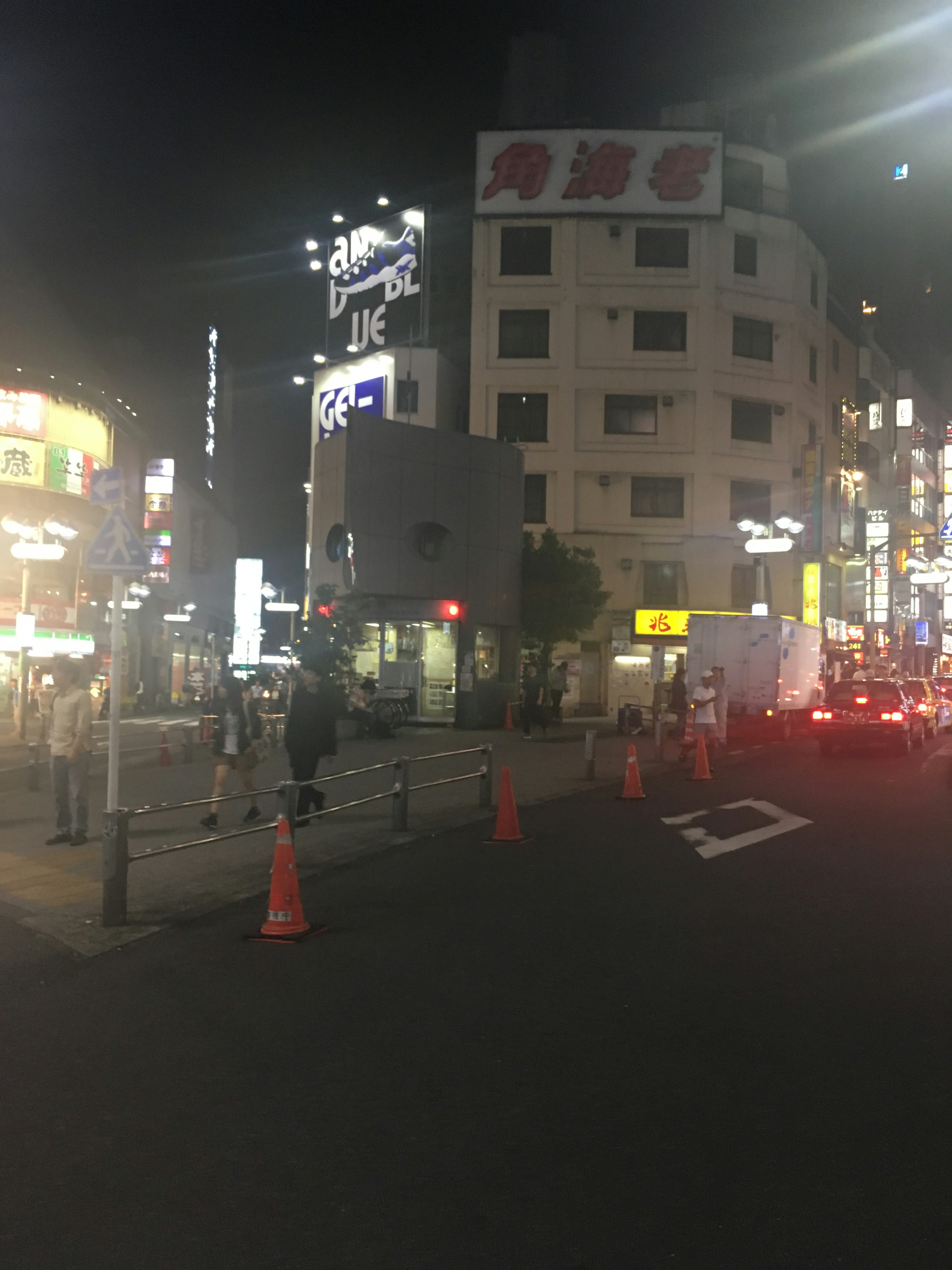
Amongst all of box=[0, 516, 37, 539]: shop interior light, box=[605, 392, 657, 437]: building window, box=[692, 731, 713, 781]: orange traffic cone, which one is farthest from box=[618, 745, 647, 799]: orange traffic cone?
box=[605, 392, 657, 437]: building window

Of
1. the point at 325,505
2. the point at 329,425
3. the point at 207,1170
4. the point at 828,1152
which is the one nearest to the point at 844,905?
the point at 828,1152

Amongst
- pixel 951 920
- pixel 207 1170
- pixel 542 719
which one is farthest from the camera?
pixel 542 719

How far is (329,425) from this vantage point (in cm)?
5262

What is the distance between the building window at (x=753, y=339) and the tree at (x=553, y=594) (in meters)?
12.3

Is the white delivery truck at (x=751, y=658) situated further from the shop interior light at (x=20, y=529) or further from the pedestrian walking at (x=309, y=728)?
the pedestrian walking at (x=309, y=728)

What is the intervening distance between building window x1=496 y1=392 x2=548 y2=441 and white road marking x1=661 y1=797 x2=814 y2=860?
3247cm

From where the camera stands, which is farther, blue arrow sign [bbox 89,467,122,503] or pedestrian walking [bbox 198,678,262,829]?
pedestrian walking [bbox 198,678,262,829]

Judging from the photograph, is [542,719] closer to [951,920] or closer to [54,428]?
[951,920]

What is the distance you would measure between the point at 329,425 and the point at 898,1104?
49.7 m

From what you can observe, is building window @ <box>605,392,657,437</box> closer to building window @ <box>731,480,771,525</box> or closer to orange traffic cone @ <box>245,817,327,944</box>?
building window @ <box>731,480,771,525</box>

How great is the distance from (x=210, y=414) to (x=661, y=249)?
6639cm

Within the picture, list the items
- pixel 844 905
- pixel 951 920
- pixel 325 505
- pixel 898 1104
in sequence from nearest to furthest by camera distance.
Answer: pixel 898 1104
pixel 951 920
pixel 844 905
pixel 325 505

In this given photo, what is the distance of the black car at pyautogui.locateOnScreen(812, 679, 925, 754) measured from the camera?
24.8 metres

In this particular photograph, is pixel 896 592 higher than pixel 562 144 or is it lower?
lower
